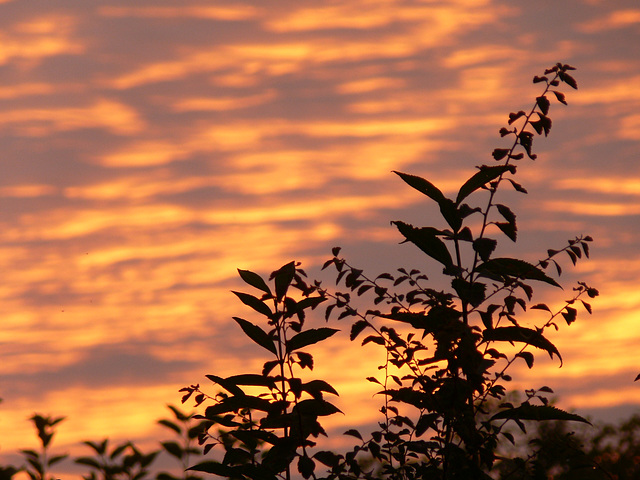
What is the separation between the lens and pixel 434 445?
4832 mm

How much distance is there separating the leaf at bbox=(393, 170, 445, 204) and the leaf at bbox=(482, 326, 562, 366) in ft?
2.70

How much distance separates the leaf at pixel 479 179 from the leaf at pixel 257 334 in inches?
55.4

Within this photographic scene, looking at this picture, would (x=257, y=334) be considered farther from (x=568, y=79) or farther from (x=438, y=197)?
(x=568, y=79)

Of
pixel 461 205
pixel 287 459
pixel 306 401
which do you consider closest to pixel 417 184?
pixel 461 205

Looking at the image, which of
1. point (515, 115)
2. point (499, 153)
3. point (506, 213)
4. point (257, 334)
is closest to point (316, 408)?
point (257, 334)

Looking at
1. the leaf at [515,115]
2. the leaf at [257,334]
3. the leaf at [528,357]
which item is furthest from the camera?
the leaf at [515,115]

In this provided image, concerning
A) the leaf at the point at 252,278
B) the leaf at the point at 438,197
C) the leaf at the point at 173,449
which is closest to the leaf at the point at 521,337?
the leaf at the point at 438,197

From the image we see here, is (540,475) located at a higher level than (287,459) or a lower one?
lower

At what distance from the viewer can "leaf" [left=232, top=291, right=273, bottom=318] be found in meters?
5.00

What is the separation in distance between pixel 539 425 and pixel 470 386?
420 inches

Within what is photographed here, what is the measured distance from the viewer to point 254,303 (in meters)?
5.00

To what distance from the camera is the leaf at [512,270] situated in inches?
186

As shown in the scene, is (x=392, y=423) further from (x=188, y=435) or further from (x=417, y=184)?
(x=417, y=184)

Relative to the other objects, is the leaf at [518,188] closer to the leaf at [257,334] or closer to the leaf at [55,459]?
the leaf at [257,334]
